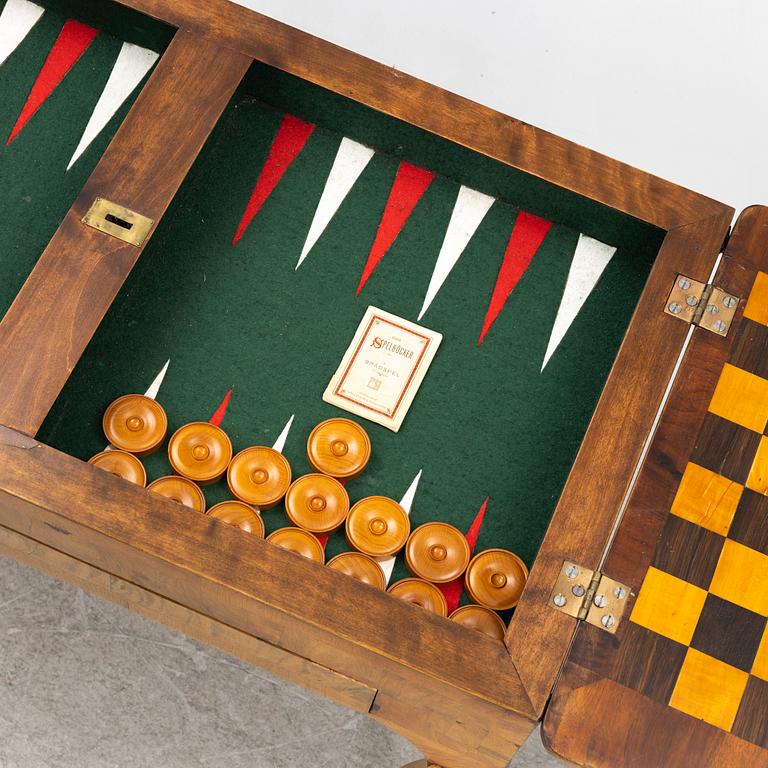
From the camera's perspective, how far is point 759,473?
6.29 feet

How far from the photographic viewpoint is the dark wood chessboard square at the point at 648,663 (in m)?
1.75

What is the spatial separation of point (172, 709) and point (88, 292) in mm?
1287

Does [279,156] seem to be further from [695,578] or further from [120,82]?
[695,578]

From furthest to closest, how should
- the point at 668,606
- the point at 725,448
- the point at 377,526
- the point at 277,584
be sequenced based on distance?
the point at 377,526 < the point at 725,448 < the point at 668,606 < the point at 277,584

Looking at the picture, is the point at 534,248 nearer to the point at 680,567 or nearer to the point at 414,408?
the point at 414,408

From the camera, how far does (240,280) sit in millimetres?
2227

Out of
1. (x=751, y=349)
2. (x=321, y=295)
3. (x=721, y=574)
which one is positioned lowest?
(x=721, y=574)

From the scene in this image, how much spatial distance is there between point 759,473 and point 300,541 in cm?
90

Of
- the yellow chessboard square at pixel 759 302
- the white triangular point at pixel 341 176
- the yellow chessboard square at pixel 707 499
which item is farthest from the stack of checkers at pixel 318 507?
the yellow chessboard square at pixel 759 302

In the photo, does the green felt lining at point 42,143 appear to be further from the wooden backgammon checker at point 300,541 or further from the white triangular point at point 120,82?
the wooden backgammon checker at point 300,541

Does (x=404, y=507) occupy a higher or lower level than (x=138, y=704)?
higher

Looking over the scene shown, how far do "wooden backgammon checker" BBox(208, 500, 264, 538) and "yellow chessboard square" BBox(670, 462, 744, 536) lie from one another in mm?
800

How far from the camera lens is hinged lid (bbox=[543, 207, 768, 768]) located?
1729 mm

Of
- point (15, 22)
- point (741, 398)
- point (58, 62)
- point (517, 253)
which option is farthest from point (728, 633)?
point (15, 22)
